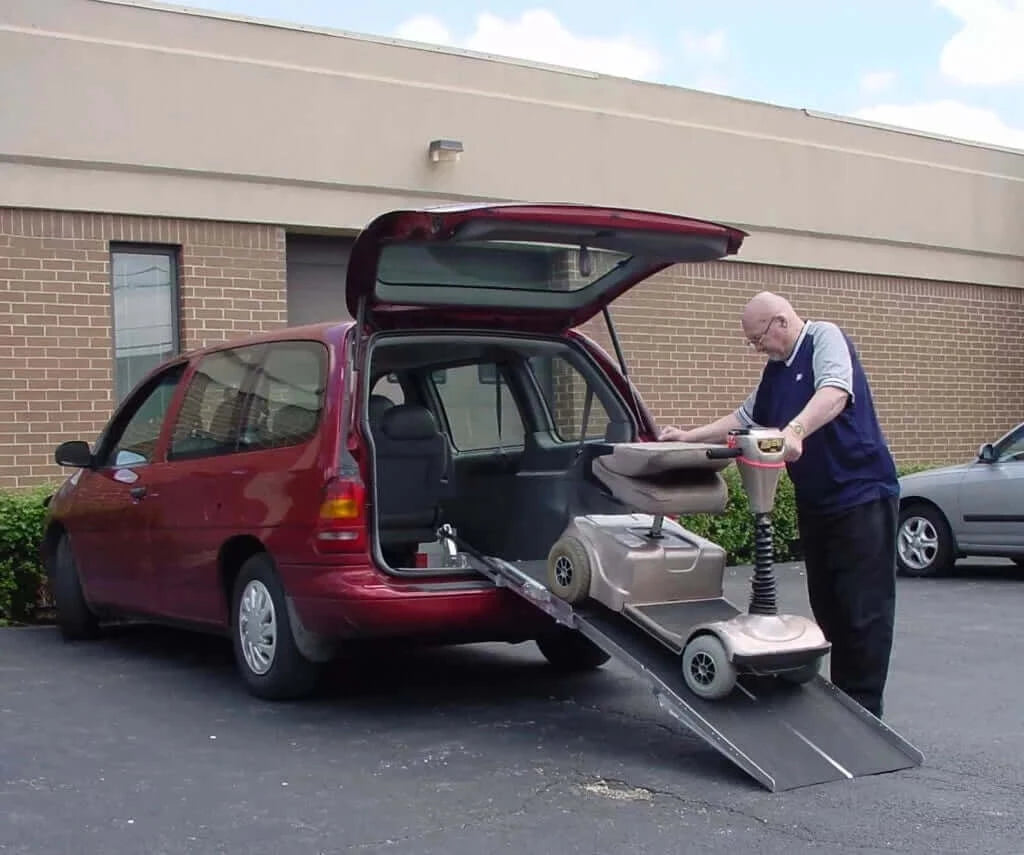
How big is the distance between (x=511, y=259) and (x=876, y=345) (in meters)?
10.8

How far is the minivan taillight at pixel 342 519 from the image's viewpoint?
607 cm

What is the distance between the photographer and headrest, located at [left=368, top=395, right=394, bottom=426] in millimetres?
6836

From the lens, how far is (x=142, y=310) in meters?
11.8

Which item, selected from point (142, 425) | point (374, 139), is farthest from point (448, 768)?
point (374, 139)

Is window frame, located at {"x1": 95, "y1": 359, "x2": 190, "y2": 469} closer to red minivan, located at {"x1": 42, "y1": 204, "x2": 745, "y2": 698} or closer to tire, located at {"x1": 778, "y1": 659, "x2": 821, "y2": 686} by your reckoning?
red minivan, located at {"x1": 42, "y1": 204, "x2": 745, "y2": 698}

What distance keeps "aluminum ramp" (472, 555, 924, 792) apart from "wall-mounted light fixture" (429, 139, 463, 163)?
749cm

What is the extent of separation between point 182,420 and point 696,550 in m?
2.85

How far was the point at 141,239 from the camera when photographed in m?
11.5

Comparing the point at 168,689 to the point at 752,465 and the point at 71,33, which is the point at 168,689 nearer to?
the point at 752,465

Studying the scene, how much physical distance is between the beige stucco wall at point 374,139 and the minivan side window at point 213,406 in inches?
171

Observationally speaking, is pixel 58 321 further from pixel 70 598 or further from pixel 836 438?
pixel 836 438

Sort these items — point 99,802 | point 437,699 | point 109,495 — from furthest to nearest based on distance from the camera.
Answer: point 109,495
point 437,699
point 99,802

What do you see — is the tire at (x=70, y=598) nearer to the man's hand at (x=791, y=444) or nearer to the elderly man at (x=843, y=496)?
the elderly man at (x=843, y=496)

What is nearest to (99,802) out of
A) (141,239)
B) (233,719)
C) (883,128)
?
(233,719)
